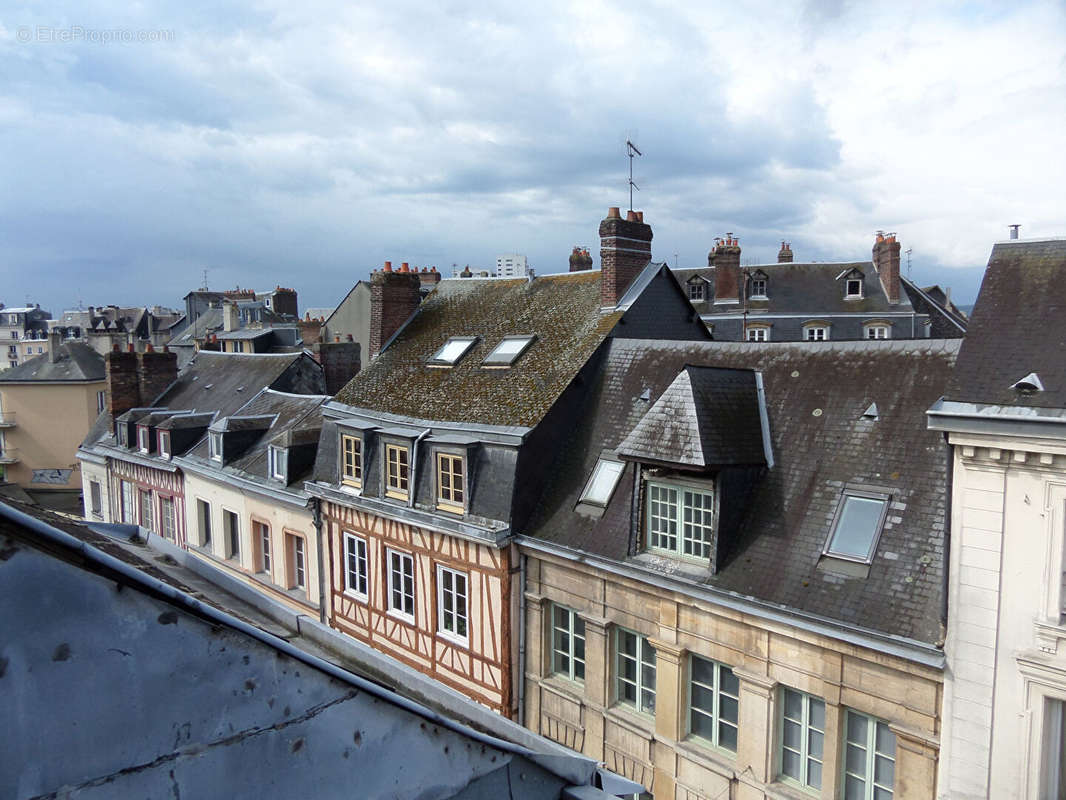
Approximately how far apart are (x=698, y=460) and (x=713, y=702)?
3.29 m

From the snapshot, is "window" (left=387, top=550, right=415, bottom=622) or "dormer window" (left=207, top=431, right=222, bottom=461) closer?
"window" (left=387, top=550, right=415, bottom=622)

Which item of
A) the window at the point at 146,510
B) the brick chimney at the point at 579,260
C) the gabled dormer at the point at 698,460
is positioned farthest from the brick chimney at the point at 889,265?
the window at the point at 146,510

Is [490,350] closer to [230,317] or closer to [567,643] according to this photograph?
[567,643]

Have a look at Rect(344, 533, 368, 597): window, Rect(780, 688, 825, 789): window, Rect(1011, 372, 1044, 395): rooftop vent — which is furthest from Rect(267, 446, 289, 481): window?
Rect(1011, 372, 1044, 395): rooftop vent

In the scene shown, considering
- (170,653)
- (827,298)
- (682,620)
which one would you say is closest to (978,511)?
(682,620)

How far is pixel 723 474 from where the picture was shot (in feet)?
32.7

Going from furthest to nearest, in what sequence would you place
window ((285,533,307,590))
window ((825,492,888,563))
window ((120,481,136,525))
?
window ((120,481,136,525)) → window ((285,533,307,590)) → window ((825,492,888,563))

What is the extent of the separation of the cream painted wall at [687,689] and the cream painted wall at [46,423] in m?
29.6

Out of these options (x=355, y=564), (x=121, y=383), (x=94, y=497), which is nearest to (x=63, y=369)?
(x=94, y=497)

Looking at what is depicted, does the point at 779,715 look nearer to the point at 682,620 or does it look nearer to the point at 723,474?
the point at 682,620

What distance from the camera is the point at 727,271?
120ft

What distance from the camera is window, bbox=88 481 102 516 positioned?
83.8ft

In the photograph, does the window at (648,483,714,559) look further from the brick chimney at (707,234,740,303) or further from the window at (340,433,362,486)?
the brick chimney at (707,234,740,303)

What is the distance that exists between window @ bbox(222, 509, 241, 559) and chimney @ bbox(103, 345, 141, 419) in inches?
310
